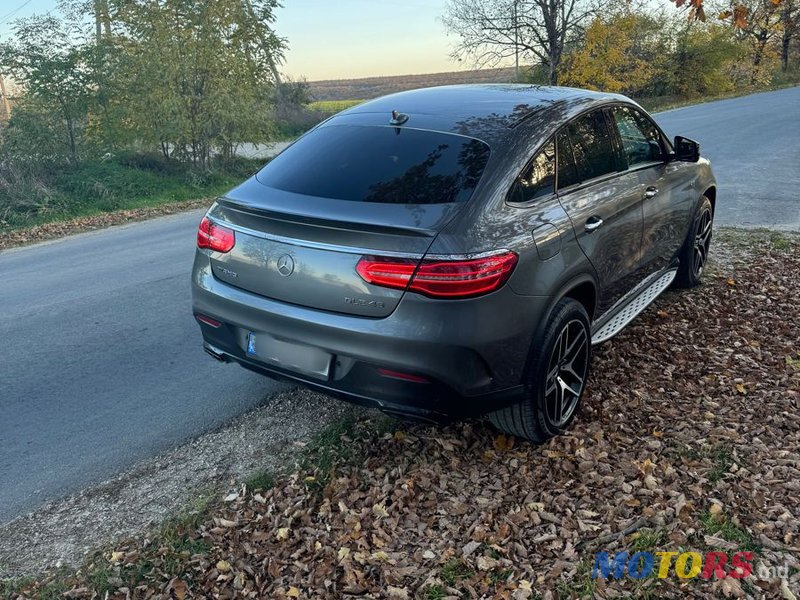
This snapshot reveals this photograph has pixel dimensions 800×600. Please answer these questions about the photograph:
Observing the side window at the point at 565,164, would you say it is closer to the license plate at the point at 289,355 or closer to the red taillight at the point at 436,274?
the red taillight at the point at 436,274

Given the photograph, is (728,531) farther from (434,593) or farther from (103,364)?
(103,364)

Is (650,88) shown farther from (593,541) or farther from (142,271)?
(593,541)

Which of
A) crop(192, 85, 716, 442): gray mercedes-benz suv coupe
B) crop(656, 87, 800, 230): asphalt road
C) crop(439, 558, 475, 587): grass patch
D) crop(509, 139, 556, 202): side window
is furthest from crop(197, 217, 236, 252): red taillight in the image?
crop(656, 87, 800, 230): asphalt road

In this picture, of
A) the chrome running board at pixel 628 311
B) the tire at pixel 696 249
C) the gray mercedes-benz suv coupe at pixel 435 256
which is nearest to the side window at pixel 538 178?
the gray mercedes-benz suv coupe at pixel 435 256

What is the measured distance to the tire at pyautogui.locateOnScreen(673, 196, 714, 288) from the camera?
18.1 ft

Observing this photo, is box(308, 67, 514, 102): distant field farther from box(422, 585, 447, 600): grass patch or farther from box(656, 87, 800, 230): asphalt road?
box(422, 585, 447, 600): grass patch

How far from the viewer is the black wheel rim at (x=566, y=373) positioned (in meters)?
3.45

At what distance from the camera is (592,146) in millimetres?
3947

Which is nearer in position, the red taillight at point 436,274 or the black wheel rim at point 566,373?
the red taillight at point 436,274

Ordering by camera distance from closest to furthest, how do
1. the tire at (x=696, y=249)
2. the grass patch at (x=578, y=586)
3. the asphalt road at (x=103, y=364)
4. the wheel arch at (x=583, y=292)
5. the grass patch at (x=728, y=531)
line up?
1. the grass patch at (x=578, y=586)
2. the grass patch at (x=728, y=531)
3. the wheel arch at (x=583, y=292)
4. the asphalt road at (x=103, y=364)
5. the tire at (x=696, y=249)

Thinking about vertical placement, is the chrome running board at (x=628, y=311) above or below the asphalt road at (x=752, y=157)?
below

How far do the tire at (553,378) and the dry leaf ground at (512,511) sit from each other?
0.14 metres

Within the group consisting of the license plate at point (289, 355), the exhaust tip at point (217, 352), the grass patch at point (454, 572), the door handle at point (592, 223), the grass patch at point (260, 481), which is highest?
the door handle at point (592, 223)

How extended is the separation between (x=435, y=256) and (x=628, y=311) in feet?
7.13
